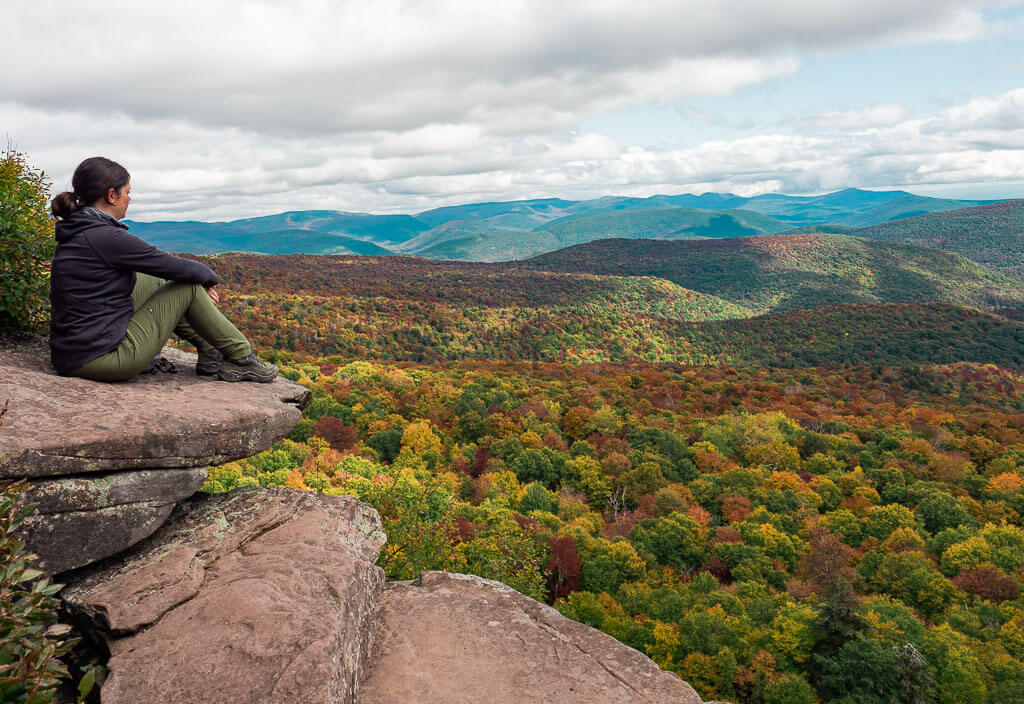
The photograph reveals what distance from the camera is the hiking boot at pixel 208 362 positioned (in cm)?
874

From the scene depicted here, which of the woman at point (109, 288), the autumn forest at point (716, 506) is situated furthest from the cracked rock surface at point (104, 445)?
the autumn forest at point (716, 506)

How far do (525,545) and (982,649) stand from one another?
24.0 metres

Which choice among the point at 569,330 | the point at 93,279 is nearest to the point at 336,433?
the point at 93,279

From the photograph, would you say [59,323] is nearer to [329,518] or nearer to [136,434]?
[136,434]

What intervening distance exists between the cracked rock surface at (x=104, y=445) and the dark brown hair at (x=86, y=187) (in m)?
2.25

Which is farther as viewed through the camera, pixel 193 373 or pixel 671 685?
pixel 193 373

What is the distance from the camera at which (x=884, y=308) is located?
144m

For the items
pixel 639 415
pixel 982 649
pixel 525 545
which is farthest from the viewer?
pixel 639 415

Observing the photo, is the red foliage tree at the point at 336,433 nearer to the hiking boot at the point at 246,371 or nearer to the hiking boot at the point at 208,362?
the hiking boot at the point at 246,371

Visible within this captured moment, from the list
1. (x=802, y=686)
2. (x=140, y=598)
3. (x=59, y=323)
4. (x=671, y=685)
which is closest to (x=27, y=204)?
(x=59, y=323)

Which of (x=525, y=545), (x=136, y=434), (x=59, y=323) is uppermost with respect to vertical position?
(x=59, y=323)

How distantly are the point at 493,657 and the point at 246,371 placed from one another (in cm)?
617

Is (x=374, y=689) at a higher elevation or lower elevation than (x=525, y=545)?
higher

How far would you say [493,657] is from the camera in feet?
25.7
